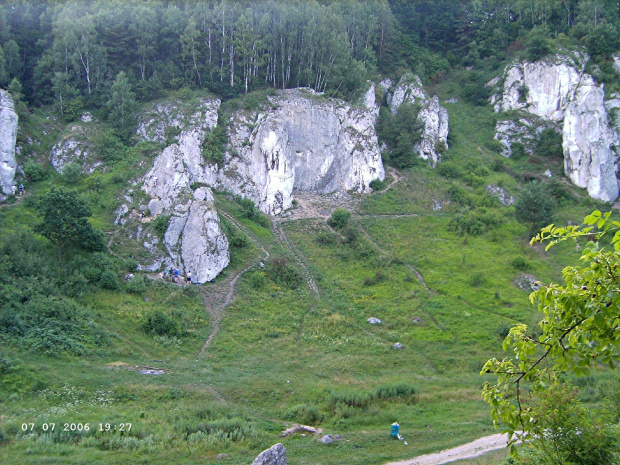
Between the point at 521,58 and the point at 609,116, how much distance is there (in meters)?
15.9

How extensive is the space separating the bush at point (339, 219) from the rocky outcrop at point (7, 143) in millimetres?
28665

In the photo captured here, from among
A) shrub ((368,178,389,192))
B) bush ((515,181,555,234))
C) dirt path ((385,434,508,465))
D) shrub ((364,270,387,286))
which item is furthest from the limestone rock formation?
shrub ((368,178,389,192))

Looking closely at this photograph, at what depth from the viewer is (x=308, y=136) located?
5384 cm

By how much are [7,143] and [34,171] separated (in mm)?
3240

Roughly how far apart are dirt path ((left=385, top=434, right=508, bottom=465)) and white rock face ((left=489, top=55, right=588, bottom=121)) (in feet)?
184

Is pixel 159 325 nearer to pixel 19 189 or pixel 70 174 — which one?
pixel 19 189

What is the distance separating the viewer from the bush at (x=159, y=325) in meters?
Answer: 28.7

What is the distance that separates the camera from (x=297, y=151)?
53.1 meters

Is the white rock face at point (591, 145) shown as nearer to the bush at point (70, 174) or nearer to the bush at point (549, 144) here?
the bush at point (549, 144)

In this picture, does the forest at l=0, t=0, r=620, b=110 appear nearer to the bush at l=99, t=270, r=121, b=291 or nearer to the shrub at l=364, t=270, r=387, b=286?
the bush at l=99, t=270, r=121, b=291

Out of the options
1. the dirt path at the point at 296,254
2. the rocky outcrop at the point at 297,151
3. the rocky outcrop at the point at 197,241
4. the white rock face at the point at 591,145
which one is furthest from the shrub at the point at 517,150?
the rocky outcrop at the point at 197,241

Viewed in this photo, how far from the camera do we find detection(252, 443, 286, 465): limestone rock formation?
14023 millimetres

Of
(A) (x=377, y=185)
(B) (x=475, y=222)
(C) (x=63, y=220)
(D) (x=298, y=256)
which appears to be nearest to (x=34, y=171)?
(C) (x=63, y=220)

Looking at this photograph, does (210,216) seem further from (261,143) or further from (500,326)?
(500,326)
